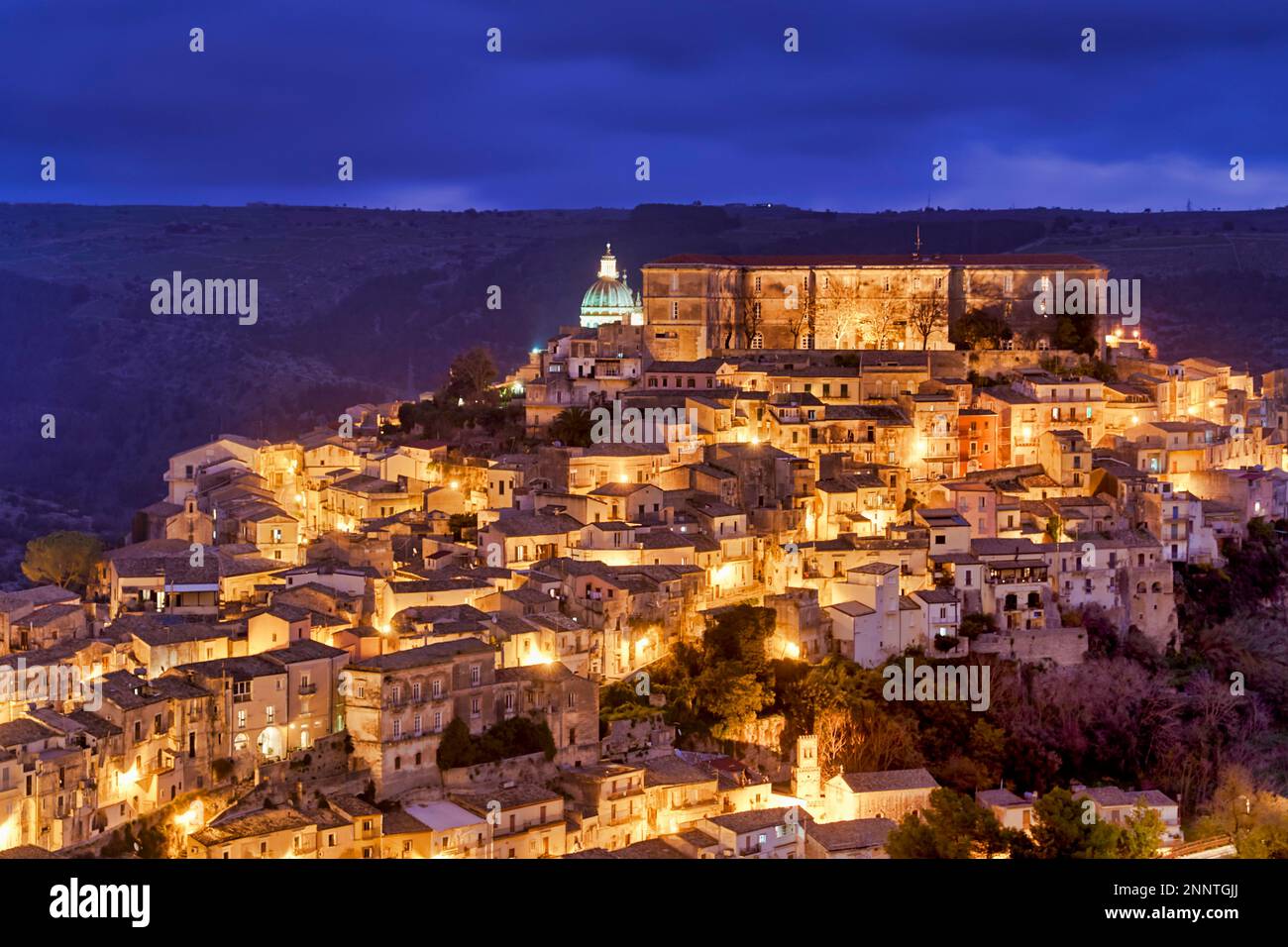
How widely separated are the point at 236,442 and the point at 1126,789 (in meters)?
15.8

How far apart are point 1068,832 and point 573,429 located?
1217cm

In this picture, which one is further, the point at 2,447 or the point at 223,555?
the point at 2,447

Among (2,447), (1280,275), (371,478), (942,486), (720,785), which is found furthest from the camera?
(1280,275)

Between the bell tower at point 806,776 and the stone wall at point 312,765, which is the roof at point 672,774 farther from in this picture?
the stone wall at point 312,765

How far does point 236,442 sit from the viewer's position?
1149 inches

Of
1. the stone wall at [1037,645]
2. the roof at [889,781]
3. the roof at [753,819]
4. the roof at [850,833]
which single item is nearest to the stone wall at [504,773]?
→ the roof at [753,819]

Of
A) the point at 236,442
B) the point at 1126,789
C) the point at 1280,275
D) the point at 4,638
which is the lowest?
the point at 1126,789

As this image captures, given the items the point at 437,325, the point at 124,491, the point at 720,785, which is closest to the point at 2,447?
the point at 124,491

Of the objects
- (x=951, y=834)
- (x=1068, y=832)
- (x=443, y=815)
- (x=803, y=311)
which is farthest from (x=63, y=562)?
(x=1068, y=832)

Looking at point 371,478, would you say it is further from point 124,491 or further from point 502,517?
point 124,491

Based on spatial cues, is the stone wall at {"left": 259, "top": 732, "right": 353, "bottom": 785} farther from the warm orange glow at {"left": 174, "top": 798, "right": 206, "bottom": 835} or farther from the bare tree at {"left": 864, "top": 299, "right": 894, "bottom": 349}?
the bare tree at {"left": 864, "top": 299, "right": 894, "bottom": 349}

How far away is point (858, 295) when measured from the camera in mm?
31531

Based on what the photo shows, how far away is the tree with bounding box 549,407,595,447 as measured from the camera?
25.7 meters

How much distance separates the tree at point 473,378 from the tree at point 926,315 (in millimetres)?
7578
